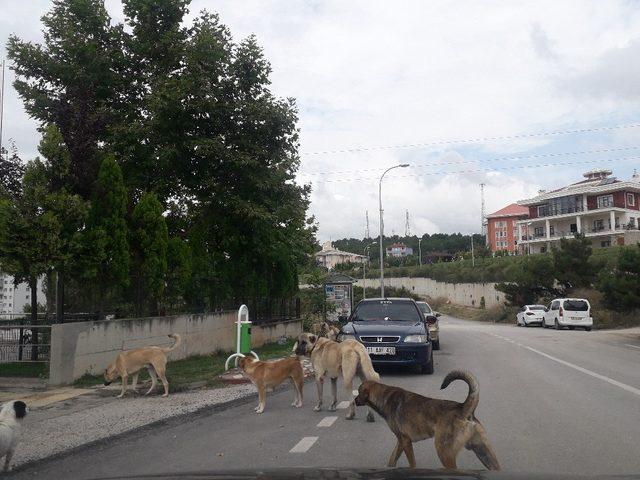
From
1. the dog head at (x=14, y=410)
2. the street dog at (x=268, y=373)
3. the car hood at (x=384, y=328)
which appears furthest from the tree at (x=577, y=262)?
the dog head at (x=14, y=410)

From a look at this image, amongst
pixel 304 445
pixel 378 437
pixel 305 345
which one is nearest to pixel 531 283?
pixel 305 345

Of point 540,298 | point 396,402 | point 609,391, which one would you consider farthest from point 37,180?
point 540,298

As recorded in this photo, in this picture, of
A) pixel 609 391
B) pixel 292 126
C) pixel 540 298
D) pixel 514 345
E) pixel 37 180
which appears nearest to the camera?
pixel 609 391

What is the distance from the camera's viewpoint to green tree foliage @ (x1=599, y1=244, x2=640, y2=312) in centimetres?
2837

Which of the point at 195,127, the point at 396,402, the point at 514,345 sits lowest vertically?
the point at 514,345

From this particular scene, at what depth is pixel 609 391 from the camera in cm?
1034

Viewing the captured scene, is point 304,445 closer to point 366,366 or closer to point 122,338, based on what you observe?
point 366,366

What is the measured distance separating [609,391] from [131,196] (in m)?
13.3

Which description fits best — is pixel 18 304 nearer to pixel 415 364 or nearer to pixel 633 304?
pixel 415 364

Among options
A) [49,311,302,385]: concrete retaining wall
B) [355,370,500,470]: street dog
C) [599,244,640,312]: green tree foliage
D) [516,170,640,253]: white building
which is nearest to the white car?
[599,244,640,312]: green tree foliage

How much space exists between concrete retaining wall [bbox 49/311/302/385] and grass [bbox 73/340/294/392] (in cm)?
20

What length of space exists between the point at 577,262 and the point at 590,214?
26212 millimetres

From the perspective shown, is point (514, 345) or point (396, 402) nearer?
point (396, 402)

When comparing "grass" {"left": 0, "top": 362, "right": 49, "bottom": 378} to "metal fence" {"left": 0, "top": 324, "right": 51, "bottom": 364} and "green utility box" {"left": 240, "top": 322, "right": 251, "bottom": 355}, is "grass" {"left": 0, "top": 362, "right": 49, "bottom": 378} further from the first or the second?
"green utility box" {"left": 240, "top": 322, "right": 251, "bottom": 355}
